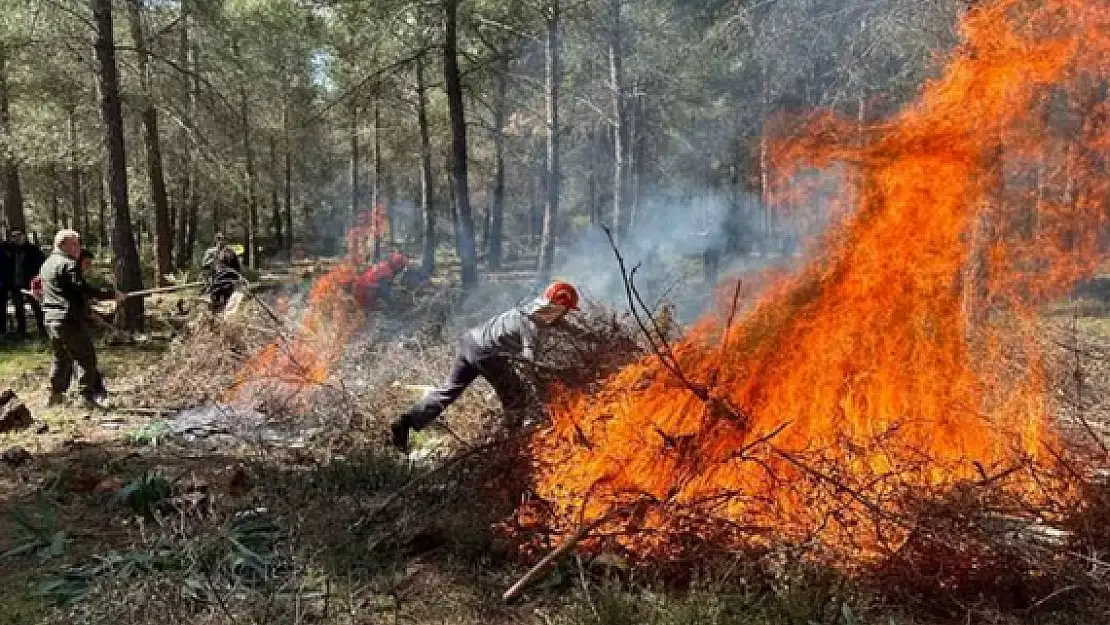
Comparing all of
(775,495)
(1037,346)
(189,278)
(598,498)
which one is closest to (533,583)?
(598,498)

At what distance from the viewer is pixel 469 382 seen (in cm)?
706

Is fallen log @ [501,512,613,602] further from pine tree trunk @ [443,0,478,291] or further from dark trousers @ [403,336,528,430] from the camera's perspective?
pine tree trunk @ [443,0,478,291]

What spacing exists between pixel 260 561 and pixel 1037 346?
6672 mm

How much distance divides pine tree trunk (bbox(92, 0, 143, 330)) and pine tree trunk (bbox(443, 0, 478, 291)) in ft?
19.4

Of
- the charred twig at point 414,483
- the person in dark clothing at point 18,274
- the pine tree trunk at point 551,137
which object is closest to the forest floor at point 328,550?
the charred twig at point 414,483

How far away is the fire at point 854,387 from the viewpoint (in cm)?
475

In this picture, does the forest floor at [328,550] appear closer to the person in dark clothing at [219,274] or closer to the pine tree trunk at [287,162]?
the person in dark clothing at [219,274]

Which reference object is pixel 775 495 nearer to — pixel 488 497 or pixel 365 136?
pixel 488 497

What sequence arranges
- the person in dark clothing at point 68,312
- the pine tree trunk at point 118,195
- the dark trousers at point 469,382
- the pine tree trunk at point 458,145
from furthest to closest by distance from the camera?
the pine tree trunk at point 458,145
the pine tree trunk at point 118,195
the person in dark clothing at point 68,312
the dark trousers at point 469,382

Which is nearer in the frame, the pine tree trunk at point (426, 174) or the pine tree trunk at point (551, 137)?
the pine tree trunk at point (551, 137)

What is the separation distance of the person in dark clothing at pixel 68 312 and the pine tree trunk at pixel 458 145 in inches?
332

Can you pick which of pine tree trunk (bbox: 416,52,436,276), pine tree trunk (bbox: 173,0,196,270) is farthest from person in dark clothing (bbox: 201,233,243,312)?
pine tree trunk (bbox: 416,52,436,276)

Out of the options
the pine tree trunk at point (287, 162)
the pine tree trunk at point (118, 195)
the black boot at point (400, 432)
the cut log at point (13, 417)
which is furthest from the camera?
the pine tree trunk at point (287, 162)

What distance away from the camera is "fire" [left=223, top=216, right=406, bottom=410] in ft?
30.1
